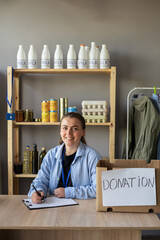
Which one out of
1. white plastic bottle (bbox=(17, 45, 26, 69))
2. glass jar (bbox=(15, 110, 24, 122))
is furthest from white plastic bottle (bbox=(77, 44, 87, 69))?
glass jar (bbox=(15, 110, 24, 122))

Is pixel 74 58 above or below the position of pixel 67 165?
above

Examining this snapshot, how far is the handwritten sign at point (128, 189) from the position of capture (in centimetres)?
149

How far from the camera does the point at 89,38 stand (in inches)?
129

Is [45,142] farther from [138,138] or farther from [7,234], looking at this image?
[7,234]

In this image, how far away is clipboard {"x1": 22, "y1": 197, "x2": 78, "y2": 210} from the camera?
1.59 m

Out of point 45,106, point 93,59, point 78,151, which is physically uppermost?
point 93,59

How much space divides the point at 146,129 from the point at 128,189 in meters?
1.29

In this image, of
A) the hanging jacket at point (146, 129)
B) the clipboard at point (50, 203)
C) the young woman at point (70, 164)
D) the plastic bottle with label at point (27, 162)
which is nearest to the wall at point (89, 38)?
the plastic bottle with label at point (27, 162)

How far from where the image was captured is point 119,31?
3285 mm

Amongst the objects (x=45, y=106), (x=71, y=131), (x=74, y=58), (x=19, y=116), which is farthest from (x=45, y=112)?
(x=71, y=131)

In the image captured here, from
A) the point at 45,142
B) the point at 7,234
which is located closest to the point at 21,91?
the point at 45,142

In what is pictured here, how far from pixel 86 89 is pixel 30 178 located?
1186mm

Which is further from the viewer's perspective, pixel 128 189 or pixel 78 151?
pixel 78 151

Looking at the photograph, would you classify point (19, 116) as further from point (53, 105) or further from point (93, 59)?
point (93, 59)
